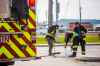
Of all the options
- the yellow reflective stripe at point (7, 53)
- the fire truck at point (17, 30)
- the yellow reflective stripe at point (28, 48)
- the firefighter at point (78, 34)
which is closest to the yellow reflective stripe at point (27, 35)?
the fire truck at point (17, 30)

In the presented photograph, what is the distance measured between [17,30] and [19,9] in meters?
0.67

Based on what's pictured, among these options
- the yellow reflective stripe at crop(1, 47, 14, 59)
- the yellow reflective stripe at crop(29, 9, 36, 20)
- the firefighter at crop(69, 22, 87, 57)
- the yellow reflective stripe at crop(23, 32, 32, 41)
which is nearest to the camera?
the yellow reflective stripe at crop(1, 47, 14, 59)

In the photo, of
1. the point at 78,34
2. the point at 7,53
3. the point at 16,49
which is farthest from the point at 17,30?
the point at 78,34

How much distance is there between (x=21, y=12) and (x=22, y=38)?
0.72 m

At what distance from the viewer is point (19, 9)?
40.2ft

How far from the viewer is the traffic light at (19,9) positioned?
12164 millimetres

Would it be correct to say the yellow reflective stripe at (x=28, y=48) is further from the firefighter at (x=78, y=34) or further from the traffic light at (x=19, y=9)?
the firefighter at (x=78, y=34)

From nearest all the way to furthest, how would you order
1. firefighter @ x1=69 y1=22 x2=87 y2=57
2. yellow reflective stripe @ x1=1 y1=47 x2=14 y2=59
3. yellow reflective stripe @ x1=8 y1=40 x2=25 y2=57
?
yellow reflective stripe @ x1=1 y1=47 x2=14 y2=59
yellow reflective stripe @ x1=8 y1=40 x2=25 y2=57
firefighter @ x1=69 y1=22 x2=87 y2=57

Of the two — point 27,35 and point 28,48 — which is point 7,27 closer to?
point 27,35

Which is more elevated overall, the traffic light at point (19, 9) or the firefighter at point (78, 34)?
the traffic light at point (19, 9)

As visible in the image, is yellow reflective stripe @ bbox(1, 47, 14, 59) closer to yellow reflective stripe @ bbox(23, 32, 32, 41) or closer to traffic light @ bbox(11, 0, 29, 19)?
yellow reflective stripe @ bbox(23, 32, 32, 41)

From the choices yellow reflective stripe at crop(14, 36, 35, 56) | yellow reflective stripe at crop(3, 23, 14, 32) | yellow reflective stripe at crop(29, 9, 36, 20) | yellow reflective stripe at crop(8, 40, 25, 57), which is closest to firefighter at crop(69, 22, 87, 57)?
yellow reflective stripe at crop(29, 9, 36, 20)

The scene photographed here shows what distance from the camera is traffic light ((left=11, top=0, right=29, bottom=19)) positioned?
1216 centimetres

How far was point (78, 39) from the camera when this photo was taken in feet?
71.0
